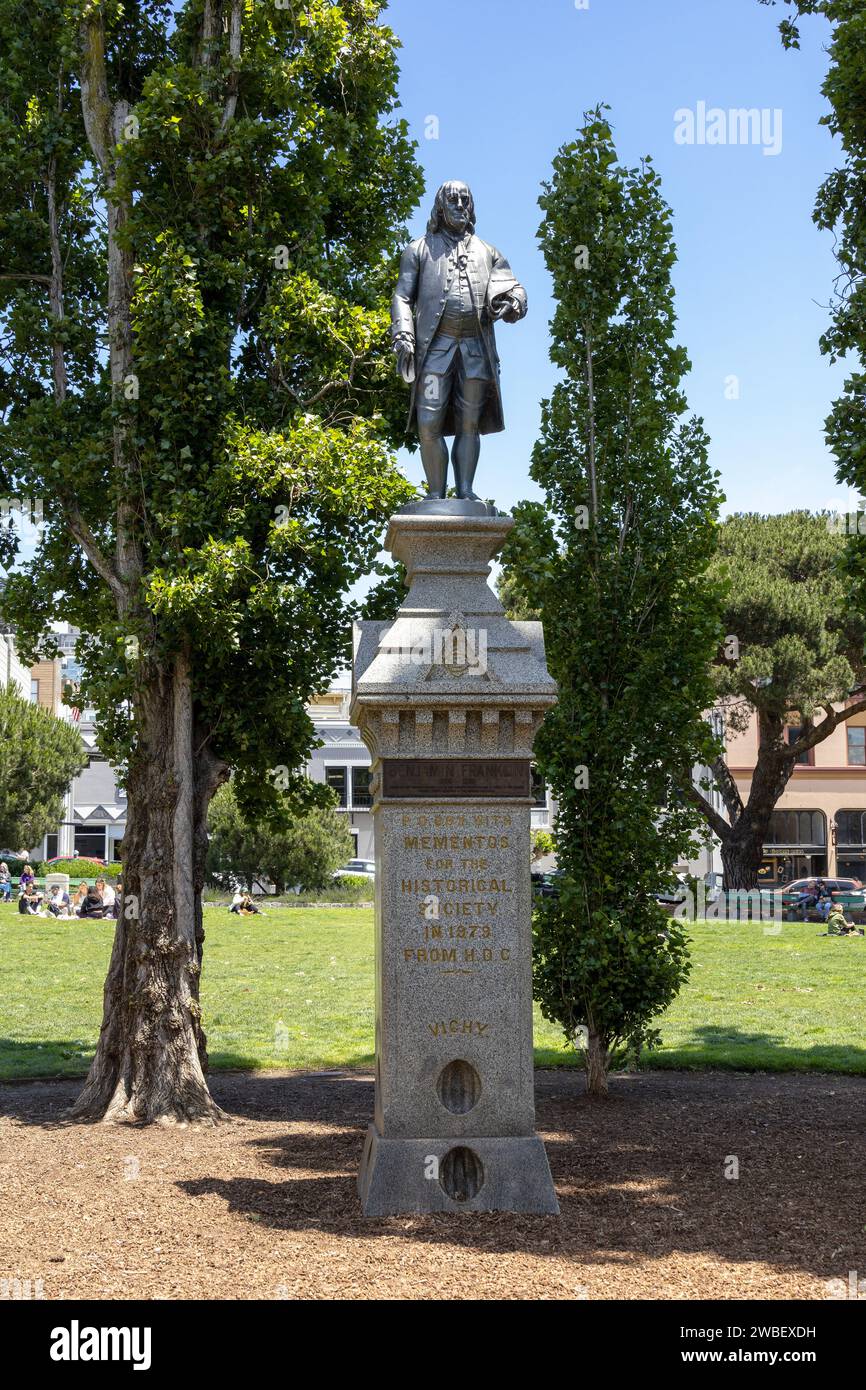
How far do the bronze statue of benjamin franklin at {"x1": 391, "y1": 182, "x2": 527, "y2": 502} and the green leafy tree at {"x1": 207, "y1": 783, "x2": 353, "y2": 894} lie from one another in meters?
34.7

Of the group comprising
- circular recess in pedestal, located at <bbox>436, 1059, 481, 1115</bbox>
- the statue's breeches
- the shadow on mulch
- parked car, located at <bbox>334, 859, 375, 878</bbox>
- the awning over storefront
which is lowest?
parked car, located at <bbox>334, 859, 375, 878</bbox>

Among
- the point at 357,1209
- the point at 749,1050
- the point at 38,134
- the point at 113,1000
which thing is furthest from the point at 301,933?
the point at 357,1209

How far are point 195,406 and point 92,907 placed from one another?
2662cm

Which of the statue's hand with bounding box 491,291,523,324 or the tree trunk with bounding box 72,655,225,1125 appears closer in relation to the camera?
the statue's hand with bounding box 491,291,523,324

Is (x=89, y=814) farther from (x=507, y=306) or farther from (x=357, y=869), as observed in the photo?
(x=507, y=306)

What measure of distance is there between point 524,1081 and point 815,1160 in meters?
2.77

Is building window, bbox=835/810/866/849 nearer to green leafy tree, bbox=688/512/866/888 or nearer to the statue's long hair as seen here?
green leafy tree, bbox=688/512/866/888

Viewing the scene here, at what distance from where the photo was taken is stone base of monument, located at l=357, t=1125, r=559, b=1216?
25.8 feet

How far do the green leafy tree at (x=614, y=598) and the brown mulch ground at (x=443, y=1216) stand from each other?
4.63 feet

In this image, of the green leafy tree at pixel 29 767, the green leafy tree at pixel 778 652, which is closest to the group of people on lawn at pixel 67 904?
the green leafy tree at pixel 29 767

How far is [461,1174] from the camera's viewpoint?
8055 mm

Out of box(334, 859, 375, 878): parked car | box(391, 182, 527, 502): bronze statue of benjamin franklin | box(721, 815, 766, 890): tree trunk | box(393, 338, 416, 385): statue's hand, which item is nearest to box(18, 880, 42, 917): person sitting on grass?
box(334, 859, 375, 878): parked car

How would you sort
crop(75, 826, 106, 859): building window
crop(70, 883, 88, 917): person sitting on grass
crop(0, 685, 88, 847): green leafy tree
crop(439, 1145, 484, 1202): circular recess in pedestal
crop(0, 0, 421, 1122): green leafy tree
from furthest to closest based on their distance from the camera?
crop(75, 826, 106, 859): building window → crop(0, 685, 88, 847): green leafy tree → crop(70, 883, 88, 917): person sitting on grass → crop(0, 0, 421, 1122): green leafy tree → crop(439, 1145, 484, 1202): circular recess in pedestal

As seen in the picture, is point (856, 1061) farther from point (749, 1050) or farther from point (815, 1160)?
point (815, 1160)
